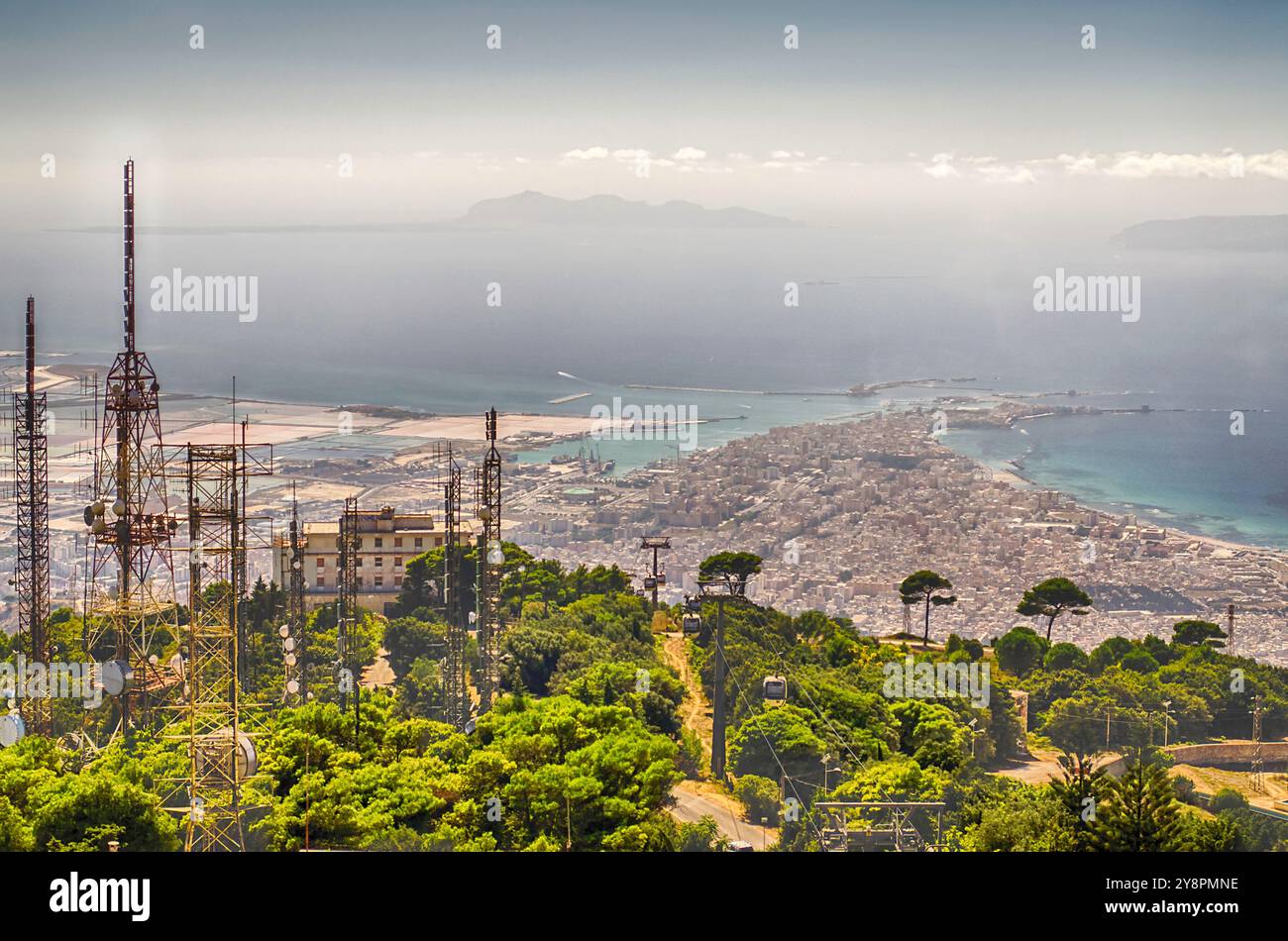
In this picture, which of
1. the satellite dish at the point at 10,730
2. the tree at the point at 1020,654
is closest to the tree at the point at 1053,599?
the tree at the point at 1020,654

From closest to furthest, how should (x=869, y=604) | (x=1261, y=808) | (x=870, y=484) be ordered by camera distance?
1. (x=1261, y=808)
2. (x=869, y=604)
3. (x=870, y=484)

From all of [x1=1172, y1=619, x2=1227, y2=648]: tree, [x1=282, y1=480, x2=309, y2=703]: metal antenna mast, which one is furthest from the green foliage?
[x1=1172, y1=619, x2=1227, y2=648]: tree

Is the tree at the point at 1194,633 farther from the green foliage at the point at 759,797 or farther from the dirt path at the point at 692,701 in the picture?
the green foliage at the point at 759,797

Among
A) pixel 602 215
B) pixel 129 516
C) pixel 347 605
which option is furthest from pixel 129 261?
→ pixel 602 215

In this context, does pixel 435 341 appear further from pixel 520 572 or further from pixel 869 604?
pixel 520 572

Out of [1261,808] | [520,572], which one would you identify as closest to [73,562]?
[520,572]

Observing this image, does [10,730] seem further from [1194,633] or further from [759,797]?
[1194,633]
